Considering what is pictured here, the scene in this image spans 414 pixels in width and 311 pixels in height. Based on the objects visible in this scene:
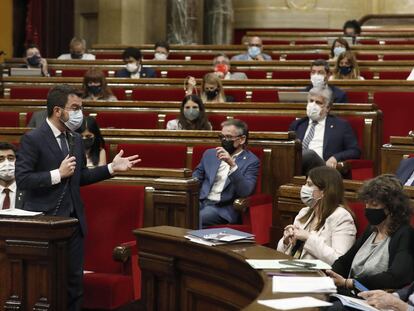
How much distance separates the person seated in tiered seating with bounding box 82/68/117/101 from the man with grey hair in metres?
1.76

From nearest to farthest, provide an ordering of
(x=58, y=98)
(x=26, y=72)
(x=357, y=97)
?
(x=58, y=98) < (x=357, y=97) < (x=26, y=72)

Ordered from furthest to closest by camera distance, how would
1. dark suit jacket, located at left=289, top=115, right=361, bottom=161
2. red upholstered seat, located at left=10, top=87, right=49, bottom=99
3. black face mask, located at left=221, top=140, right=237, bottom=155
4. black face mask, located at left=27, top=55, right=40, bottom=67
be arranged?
black face mask, located at left=27, top=55, right=40, bottom=67 < red upholstered seat, located at left=10, top=87, right=49, bottom=99 < dark suit jacket, located at left=289, top=115, right=361, bottom=161 < black face mask, located at left=221, top=140, right=237, bottom=155

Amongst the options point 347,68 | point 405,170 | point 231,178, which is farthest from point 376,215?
point 347,68

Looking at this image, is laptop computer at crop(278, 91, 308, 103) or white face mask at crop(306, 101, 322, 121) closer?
white face mask at crop(306, 101, 322, 121)

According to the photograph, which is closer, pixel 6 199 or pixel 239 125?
pixel 6 199

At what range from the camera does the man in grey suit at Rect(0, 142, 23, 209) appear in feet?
19.6

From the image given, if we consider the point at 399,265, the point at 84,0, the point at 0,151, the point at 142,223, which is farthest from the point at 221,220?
the point at 84,0

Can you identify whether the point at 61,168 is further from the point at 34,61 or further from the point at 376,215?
the point at 34,61

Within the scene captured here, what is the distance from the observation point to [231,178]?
646 cm

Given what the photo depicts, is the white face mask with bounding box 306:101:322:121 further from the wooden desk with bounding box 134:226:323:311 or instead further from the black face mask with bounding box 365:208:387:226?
the black face mask with bounding box 365:208:387:226

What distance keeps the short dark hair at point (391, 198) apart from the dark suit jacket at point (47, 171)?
5.27 feet

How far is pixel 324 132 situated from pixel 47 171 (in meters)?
2.63

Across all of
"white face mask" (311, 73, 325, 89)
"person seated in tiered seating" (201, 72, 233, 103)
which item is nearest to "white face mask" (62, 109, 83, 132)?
→ "person seated in tiered seating" (201, 72, 233, 103)

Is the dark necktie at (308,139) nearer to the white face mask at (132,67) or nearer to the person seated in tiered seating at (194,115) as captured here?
the person seated in tiered seating at (194,115)
